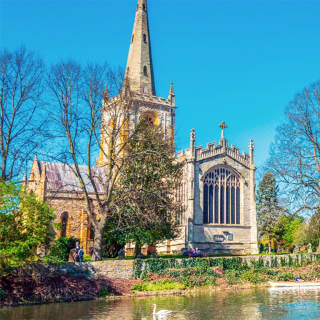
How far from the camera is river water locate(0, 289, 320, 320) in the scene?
51.9 feet

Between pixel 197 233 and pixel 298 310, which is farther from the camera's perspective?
pixel 197 233

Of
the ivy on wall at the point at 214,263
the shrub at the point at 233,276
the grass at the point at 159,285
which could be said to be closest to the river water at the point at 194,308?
the grass at the point at 159,285

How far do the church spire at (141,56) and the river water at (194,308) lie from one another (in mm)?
33816

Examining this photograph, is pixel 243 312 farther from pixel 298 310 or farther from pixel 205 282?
pixel 205 282

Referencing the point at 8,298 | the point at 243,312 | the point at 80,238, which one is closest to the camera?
the point at 243,312

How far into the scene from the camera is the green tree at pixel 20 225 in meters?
19.2

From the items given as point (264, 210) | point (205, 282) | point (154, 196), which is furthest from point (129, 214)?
point (264, 210)

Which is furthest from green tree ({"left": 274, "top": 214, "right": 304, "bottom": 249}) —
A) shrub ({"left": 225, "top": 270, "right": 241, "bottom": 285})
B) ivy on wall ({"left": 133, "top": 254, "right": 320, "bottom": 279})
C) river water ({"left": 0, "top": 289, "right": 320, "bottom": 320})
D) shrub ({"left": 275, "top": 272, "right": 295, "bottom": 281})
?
river water ({"left": 0, "top": 289, "right": 320, "bottom": 320})

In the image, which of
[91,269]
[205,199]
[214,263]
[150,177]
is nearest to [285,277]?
[214,263]

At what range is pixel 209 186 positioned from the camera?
143 ft

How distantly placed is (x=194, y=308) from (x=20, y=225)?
9.31m

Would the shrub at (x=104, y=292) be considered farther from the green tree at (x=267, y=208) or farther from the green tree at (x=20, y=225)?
the green tree at (x=267, y=208)

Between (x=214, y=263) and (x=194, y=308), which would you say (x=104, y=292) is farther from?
(x=214, y=263)

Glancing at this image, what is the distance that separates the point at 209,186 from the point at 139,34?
877 inches
